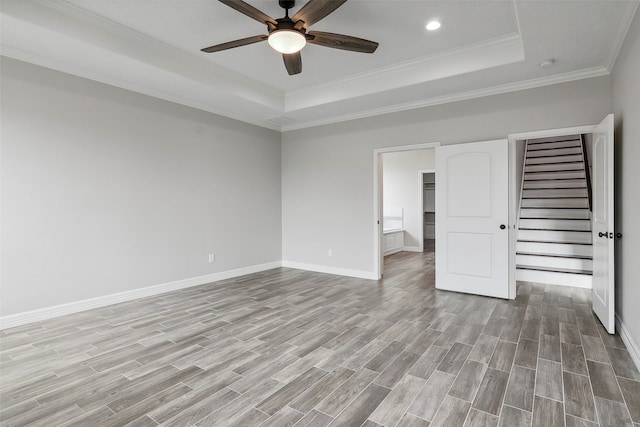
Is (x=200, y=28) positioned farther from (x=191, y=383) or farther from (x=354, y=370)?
(x=354, y=370)

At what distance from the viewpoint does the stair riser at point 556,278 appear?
4.72 m

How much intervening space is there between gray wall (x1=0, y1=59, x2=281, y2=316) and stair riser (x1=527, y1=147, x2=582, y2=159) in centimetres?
649

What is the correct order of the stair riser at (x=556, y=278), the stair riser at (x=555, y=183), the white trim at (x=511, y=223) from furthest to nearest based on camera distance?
1. the stair riser at (x=555, y=183)
2. the stair riser at (x=556, y=278)
3. the white trim at (x=511, y=223)

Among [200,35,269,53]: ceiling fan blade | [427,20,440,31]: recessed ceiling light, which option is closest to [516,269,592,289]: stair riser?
[427,20,440,31]: recessed ceiling light

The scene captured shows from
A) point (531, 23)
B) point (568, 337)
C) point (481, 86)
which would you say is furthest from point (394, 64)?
point (568, 337)

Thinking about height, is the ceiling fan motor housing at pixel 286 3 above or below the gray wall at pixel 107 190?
above

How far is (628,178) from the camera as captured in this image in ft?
9.47

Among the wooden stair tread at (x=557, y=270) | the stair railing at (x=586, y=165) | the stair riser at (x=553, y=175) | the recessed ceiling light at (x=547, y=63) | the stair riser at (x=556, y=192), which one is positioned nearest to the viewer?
the recessed ceiling light at (x=547, y=63)

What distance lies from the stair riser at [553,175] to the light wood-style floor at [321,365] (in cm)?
351

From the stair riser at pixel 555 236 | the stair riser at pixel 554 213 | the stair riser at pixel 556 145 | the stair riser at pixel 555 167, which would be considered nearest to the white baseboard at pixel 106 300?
the stair riser at pixel 555 236

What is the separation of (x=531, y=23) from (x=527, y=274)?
12.4 feet

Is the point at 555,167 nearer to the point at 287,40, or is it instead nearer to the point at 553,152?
the point at 553,152

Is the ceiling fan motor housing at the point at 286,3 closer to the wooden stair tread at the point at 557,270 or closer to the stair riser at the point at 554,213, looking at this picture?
the wooden stair tread at the point at 557,270

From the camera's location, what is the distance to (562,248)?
5379 millimetres
